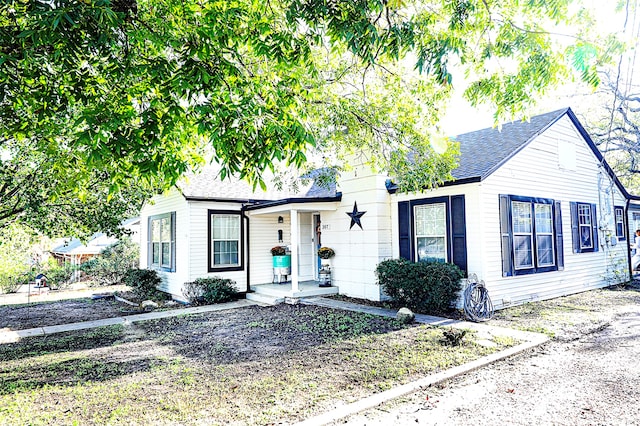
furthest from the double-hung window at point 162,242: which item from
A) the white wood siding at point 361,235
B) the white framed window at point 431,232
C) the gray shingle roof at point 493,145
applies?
the gray shingle roof at point 493,145

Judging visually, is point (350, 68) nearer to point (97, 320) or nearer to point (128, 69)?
point (128, 69)

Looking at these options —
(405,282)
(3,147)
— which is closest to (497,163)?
(405,282)

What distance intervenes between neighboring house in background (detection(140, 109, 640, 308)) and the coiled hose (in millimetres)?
541

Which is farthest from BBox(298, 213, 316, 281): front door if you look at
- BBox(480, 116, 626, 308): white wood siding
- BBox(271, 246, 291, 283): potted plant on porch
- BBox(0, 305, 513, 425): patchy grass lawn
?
BBox(480, 116, 626, 308): white wood siding

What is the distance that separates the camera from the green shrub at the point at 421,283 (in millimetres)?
8547

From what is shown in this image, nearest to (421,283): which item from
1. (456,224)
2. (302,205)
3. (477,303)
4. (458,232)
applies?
(477,303)

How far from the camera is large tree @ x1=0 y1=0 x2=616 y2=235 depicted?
3248mm

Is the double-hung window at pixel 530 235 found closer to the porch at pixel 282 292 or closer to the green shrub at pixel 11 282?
the porch at pixel 282 292

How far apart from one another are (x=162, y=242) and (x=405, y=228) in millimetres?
8360

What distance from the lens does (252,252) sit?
12836 millimetres

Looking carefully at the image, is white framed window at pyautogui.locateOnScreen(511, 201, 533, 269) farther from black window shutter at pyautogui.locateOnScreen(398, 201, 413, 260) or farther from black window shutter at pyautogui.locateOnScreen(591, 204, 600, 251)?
black window shutter at pyautogui.locateOnScreen(591, 204, 600, 251)

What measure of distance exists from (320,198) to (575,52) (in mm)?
7214

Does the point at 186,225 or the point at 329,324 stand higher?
the point at 186,225

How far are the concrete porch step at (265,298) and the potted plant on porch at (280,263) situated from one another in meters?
1.17
